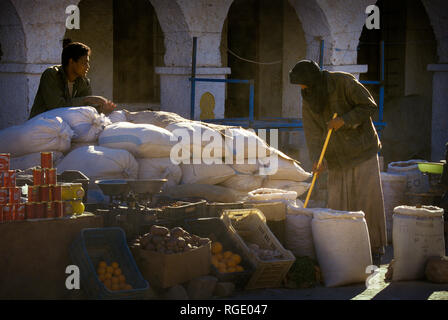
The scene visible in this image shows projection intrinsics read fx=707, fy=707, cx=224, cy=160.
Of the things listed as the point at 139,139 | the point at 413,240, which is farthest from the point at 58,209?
the point at 413,240

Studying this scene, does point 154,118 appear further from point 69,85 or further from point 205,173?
point 69,85

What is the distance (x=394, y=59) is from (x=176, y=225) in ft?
32.2

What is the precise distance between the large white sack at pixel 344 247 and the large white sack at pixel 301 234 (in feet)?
0.71

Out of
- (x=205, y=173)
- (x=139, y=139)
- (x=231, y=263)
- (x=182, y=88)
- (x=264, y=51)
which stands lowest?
(x=231, y=263)

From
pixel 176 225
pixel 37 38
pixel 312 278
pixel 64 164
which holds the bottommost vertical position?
pixel 312 278

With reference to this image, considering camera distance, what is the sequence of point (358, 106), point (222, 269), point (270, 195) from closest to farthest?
point (222, 269), point (358, 106), point (270, 195)

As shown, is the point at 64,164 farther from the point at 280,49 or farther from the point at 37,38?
the point at 280,49

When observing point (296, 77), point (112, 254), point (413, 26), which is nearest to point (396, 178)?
point (296, 77)

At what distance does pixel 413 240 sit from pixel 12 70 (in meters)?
5.41

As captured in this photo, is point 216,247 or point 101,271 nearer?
point 101,271

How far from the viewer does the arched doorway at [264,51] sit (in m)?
13.0

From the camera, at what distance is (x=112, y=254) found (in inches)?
184

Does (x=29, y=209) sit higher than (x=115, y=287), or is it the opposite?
(x=29, y=209)

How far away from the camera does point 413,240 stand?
5289mm
